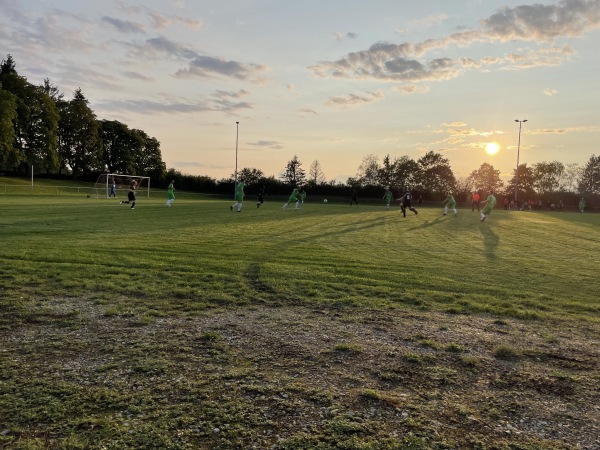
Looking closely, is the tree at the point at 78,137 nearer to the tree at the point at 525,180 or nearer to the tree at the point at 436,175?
the tree at the point at 436,175

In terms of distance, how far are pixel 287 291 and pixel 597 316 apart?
5.46 metres

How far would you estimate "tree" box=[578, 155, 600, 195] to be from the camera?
10819 cm

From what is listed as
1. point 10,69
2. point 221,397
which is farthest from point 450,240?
point 10,69

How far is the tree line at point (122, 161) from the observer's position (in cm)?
6762

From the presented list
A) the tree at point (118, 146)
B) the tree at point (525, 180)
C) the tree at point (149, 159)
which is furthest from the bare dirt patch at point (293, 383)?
the tree at point (525, 180)

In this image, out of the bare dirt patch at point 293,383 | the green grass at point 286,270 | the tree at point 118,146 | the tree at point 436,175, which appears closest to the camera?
the bare dirt patch at point 293,383

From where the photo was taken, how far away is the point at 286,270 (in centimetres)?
1014

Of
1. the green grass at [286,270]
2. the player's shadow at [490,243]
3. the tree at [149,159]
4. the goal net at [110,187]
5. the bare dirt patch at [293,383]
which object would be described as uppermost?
the tree at [149,159]

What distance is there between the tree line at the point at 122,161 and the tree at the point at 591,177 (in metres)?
0.21

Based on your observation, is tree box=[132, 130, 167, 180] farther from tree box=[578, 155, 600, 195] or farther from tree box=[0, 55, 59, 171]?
tree box=[578, 155, 600, 195]

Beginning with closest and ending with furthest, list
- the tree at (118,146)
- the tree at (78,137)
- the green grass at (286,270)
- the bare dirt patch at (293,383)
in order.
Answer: the bare dirt patch at (293,383), the green grass at (286,270), the tree at (78,137), the tree at (118,146)

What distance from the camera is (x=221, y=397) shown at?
12.9 feet

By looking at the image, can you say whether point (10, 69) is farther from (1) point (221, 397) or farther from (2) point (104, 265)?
(1) point (221, 397)

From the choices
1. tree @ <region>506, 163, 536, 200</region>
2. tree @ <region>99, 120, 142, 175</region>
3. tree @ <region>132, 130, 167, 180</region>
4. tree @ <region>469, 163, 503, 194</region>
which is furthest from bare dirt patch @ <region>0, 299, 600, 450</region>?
tree @ <region>469, 163, 503, 194</region>
